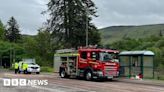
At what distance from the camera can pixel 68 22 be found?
7362 cm

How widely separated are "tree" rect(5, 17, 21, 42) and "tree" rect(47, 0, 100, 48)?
73325mm

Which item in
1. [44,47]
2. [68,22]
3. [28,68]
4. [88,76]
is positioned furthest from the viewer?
[44,47]

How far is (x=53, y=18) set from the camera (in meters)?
76.0

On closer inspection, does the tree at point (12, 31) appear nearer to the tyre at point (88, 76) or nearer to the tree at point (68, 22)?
Result: the tree at point (68, 22)

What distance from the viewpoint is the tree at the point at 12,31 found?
147750 millimetres

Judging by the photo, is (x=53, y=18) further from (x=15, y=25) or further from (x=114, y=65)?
(x=15, y=25)

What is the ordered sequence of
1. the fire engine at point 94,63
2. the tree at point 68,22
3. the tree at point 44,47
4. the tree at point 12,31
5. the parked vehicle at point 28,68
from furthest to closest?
the tree at point 12,31 < the tree at point 44,47 < the tree at point 68,22 < the parked vehicle at point 28,68 < the fire engine at point 94,63

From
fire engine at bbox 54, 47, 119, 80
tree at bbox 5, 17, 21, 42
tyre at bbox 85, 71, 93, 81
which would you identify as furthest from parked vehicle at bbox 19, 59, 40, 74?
tree at bbox 5, 17, 21, 42

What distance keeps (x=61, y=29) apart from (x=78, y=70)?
3667 centimetres

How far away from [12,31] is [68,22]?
3101 inches

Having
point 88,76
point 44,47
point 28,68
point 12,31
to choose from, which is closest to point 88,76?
point 88,76

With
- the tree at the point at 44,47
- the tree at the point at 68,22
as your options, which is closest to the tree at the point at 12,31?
the tree at the point at 44,47

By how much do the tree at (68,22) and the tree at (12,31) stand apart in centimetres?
7333

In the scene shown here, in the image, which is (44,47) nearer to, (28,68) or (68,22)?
(68,22)
